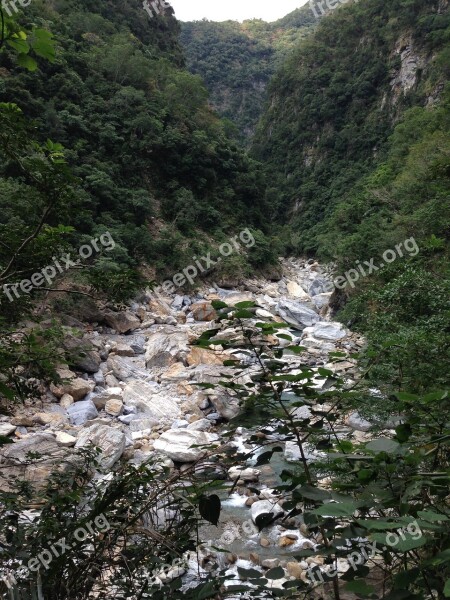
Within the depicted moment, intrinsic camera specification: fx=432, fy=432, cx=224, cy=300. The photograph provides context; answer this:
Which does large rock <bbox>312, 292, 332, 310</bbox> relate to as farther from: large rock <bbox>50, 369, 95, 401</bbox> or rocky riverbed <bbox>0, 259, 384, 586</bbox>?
large rock <bbox>50, 369, 95, 401</bbox>

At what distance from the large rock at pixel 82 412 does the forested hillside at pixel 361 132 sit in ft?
→ 17.2

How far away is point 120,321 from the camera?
38.3 ft

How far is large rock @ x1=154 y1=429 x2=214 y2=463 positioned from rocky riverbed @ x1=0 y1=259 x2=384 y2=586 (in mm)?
15

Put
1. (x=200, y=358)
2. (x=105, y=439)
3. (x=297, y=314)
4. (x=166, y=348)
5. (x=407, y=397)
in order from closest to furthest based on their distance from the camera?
(x=407, y=397)
(x=105, y=439)
(x=200, y=358)
(x=166, y=348)
(x=297, y=314)

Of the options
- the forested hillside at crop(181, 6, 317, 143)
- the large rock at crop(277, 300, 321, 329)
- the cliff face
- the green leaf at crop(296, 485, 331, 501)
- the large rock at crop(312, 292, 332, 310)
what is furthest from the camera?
the forested hillside at crop(181, 6, 317, 143)

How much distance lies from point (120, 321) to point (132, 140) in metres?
11.5

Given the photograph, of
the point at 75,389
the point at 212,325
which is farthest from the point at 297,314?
the point at 75,389

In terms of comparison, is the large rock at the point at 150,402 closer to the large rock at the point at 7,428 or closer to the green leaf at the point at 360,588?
the large rock at the point at 7,428

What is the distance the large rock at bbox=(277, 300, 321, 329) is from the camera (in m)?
14.5

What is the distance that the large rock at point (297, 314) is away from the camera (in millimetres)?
14484

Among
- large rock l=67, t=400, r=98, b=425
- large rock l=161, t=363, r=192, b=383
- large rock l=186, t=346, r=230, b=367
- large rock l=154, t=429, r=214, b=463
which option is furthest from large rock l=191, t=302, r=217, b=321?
large rock l=154, t=429, r=214, b=463

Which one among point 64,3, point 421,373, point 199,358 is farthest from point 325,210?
point 421,373

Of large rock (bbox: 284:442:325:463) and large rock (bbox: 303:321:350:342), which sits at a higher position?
large rock (bbox: 284:442:325:463)

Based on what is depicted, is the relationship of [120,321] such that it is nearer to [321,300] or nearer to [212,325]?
[212,325]
